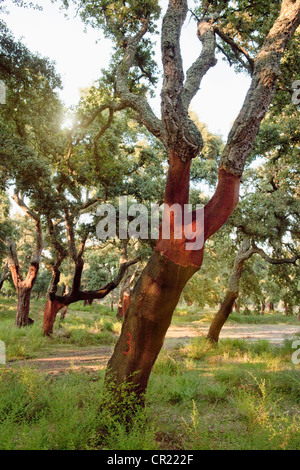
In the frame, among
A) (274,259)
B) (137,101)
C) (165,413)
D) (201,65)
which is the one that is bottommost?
(165,413)

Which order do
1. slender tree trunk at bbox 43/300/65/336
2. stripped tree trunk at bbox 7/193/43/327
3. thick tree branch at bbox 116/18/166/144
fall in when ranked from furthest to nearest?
stripped tree trunk at bbox 7/193/43/327, slender tree trunk at bbox 43/300/65/336, thick tree branch at bbox 116/18/166/144

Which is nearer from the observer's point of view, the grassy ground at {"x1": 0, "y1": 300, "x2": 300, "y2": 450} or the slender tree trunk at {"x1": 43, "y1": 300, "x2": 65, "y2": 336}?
the grassy ground at {"x1": 0, "y1": 300, "x2": 300, "y2": 450}

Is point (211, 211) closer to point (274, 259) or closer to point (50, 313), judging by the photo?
point (274, 259)

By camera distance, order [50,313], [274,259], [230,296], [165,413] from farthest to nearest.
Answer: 1. [50,313]
2. [230,296]
3. [274,259]
4. [165,413]

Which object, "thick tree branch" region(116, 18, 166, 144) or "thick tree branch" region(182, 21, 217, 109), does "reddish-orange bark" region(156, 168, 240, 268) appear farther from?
"thick tree branch" region(182, 21, 217, 109)

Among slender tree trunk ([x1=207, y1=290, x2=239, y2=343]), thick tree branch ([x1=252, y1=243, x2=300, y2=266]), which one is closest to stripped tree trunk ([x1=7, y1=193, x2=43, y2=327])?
slender tree trunk ([x1=207, y1=290, x2=239, y2=343])

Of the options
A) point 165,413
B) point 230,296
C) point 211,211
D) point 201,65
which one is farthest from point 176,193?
point 230,296

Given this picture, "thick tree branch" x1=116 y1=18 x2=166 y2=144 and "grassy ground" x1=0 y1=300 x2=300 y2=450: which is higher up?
"thick tree branch" x1=116 y1=18 x2=166 y2=144

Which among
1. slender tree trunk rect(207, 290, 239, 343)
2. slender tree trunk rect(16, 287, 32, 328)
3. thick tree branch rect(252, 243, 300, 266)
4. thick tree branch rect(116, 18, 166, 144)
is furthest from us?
slender tree trunk rect(16, 287, 32, 328)

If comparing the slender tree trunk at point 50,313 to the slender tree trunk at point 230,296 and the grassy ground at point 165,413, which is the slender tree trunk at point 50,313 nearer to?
the grassy ground at point 165,413

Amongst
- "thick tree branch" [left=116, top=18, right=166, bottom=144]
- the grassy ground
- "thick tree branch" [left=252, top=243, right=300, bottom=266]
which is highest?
"thick tree branch" [left=116, top=18, right=166, bottom=144]

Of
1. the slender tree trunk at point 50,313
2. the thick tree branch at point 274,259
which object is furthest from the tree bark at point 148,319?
the slender tree trunk at point 50,313

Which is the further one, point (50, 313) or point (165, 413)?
point (50, 313)
